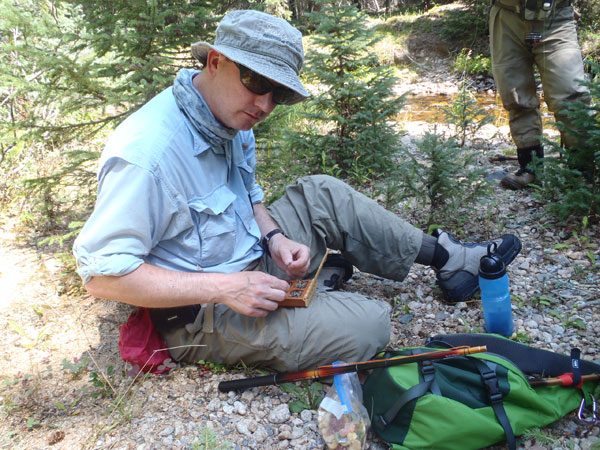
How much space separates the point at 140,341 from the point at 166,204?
34.5 inches

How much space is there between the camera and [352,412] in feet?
6.99

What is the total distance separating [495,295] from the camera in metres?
2.60

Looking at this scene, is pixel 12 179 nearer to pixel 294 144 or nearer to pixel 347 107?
pixel 294 144

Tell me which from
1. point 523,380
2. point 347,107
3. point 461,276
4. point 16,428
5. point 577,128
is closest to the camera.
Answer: point 523,380

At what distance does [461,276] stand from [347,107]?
9.81ft

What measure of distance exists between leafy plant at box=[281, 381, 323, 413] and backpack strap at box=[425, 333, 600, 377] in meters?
0.67

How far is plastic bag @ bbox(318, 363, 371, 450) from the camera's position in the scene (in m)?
2.07

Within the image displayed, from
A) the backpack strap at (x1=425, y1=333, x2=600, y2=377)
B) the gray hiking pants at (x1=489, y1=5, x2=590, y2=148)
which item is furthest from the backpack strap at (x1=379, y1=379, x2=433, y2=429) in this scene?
the gray hiking pants at (x1=489, y1=5, x2=590, y2=148)

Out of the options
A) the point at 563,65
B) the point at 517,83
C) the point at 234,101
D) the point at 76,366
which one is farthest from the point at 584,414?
the point at 517,83

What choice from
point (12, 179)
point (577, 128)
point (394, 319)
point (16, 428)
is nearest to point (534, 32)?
point (577, 128)

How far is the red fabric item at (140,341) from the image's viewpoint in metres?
2.43

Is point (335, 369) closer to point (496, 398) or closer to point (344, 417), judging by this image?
point (344, 417)

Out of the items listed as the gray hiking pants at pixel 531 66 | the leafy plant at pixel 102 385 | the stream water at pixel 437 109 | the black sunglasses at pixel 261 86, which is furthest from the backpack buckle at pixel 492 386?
the stream water at pixel 437 109

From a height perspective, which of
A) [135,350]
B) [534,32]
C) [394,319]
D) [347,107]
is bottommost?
[394,319]
